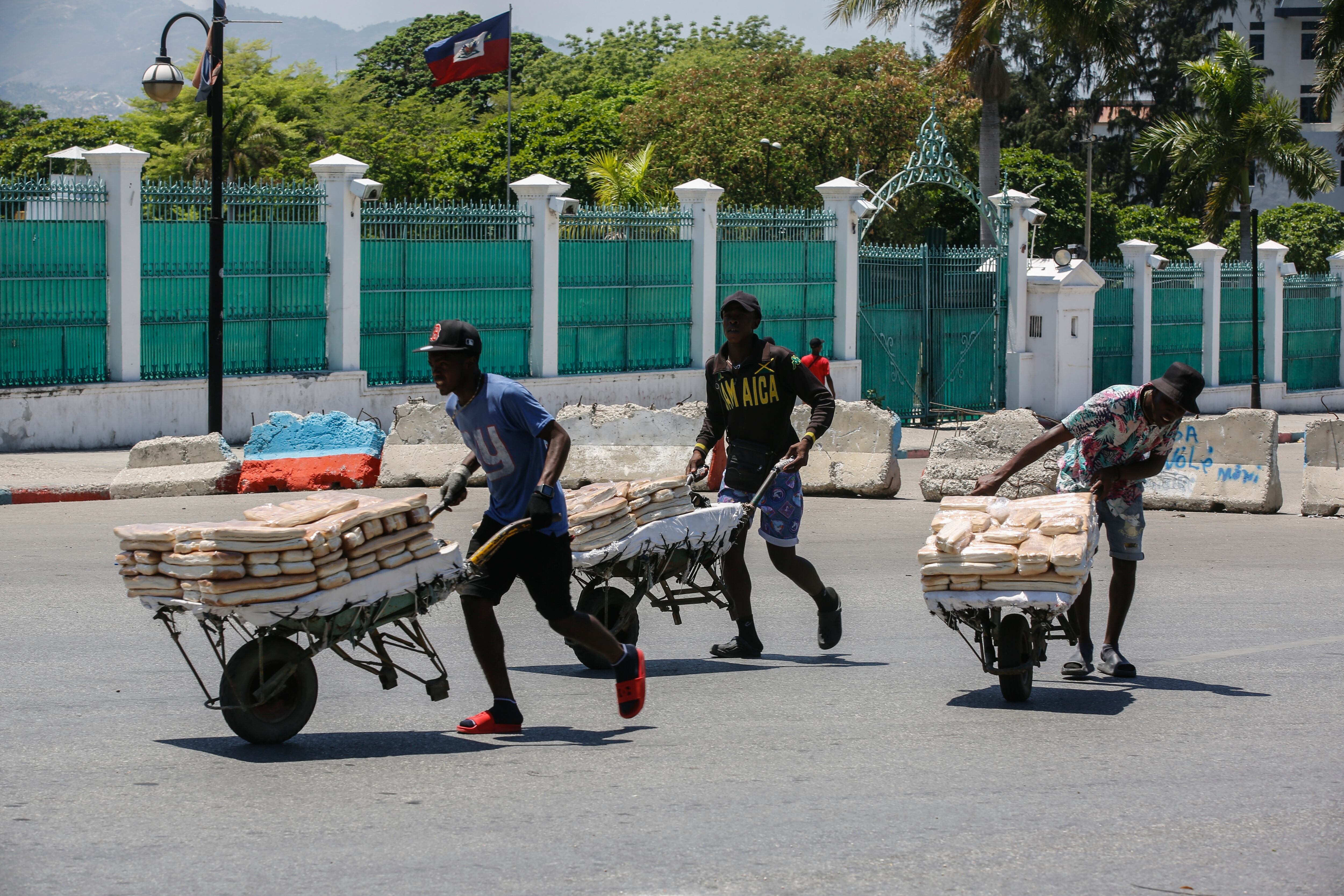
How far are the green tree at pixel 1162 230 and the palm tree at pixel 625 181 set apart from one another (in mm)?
17669

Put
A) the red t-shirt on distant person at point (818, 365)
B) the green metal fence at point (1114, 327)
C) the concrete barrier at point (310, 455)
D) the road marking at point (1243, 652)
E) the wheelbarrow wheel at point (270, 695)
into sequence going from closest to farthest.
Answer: the wheelbarrow wheel at point (270, 695) → the road marking at point (1243, 652) → the concrete barrier at point (310, 455) → the red t-shirt on distant person at point (818, 365) → the green metal fence at point (1114, 327)

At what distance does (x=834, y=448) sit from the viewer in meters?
16.6

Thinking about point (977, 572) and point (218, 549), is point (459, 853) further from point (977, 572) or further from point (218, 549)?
point (977, 572)

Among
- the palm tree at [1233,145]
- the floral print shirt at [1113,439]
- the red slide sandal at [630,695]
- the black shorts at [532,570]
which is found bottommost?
the red slide sandal at [630,695]

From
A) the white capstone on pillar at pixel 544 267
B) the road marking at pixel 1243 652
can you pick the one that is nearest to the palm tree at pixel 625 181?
the white capstone on pillar at pixel 544 267

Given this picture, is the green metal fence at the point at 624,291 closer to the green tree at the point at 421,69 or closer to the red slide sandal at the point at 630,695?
the red slide sandal at the point at 630,695

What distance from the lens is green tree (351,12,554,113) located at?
237 feet

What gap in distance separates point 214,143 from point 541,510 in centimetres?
1268

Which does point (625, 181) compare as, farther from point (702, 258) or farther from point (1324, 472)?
point (1324, 472)

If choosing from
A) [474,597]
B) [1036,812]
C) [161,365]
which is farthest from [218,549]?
[161,365]

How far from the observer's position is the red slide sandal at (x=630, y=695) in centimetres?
659

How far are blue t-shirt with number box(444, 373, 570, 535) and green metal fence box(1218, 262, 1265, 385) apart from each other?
26.4 metres

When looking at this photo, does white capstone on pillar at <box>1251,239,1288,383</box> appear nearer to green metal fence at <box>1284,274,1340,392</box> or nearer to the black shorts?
green metal fence at <box>1284,274,1340,392</box>

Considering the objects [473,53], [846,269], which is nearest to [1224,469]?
[846,269]
